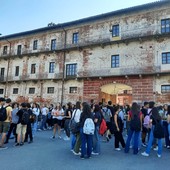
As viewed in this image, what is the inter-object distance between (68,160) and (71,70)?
18636 millimetres

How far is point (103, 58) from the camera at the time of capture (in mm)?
22703

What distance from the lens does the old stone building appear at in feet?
65.8

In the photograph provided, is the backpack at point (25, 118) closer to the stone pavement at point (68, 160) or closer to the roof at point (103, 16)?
the stone pavement at point (68, 160)

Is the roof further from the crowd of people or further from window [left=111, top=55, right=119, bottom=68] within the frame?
the crowd of people

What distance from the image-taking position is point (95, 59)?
911 inches

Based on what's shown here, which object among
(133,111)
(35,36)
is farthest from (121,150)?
(35,36)

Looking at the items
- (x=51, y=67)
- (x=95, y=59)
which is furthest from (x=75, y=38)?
(x=51, y=67)

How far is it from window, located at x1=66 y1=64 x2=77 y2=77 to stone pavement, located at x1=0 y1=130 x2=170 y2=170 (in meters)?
16.5

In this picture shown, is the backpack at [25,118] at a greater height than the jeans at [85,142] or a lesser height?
greater

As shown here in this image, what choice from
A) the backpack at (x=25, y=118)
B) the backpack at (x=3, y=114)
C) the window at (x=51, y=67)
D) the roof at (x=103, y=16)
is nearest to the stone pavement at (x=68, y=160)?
the backpack at (x=25, y=118)

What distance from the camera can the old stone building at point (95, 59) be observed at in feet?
65.8

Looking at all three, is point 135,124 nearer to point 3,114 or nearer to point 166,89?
point 3,114

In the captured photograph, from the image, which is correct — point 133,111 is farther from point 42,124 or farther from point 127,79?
point 127,79

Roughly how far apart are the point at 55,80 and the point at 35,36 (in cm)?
749
